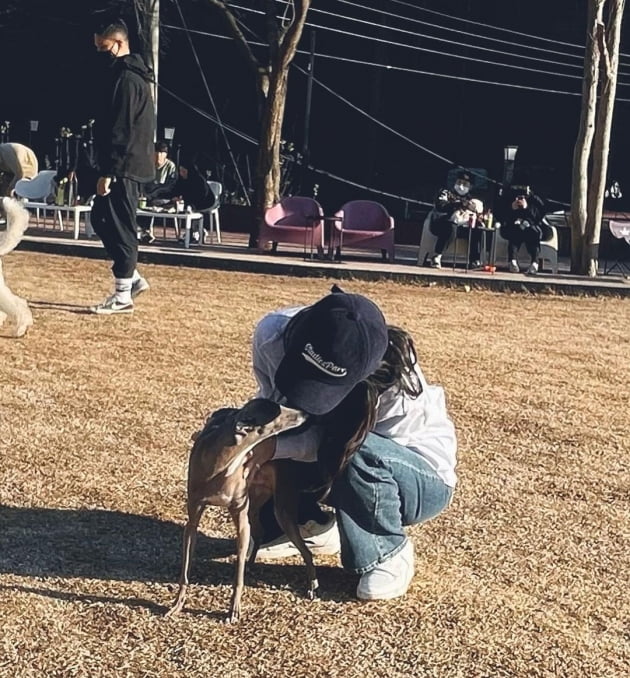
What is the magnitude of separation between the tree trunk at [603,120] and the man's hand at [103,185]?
610cm

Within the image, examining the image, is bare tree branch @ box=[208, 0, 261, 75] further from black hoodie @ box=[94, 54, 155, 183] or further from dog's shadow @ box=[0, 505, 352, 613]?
dog's shadow @ box=[0, 505, 352, 613]

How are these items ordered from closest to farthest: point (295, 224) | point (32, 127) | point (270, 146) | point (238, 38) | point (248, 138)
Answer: point (295, 224) → point (270, 146) → point (238, 38) → point (248, 138) → point (32, 127)

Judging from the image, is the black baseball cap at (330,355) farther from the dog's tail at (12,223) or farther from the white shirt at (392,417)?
the dog's tail at (12,223)

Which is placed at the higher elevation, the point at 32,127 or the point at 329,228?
the point at 32,127

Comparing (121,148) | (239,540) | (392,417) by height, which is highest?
(121,148)

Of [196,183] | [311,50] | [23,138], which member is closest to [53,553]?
[196,183]

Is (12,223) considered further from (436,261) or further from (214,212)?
(214,212)

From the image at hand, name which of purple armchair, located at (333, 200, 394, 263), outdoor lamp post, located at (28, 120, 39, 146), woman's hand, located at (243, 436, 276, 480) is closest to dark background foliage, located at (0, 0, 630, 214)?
outdoor lamp post, located at (28, 120, 39, 146)

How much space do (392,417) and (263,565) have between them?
60 centimetres

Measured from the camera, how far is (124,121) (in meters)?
6.86

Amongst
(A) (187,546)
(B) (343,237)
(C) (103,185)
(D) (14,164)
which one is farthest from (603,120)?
(A) (187,546)

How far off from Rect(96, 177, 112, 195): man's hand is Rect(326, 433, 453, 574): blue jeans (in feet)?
14.2

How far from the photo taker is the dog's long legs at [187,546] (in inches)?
107

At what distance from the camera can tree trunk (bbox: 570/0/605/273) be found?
11.1 m
